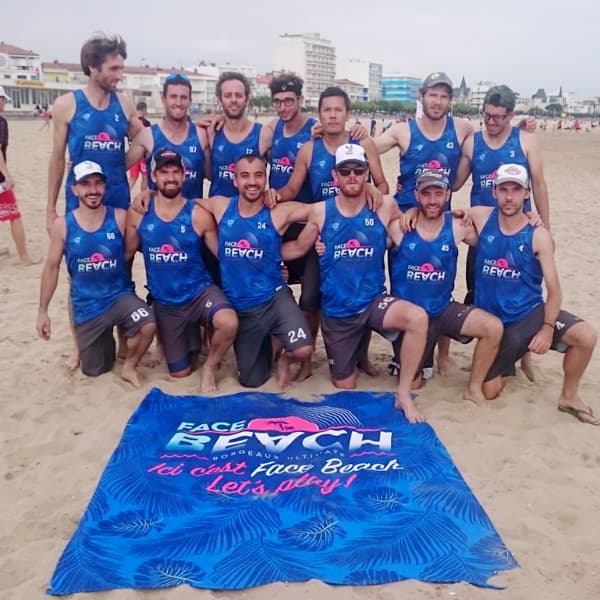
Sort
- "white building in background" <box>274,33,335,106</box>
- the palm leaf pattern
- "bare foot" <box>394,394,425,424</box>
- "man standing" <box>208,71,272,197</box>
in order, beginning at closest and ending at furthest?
the palm leaf pattern → "bare foot" <box>394,394,425,424</box> → "man standing" <box>208,71,272,197</box> → "white building in background" <box>274,33,335,106</box>

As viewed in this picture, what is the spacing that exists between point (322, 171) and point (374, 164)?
1.47 feet

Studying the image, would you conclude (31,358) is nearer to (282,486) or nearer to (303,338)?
(303,338)

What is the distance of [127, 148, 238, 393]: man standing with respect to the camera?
484 centimetres

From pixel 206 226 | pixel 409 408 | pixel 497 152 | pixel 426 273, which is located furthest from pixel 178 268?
pixel 497 152

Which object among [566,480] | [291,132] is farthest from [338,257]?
[566,480]

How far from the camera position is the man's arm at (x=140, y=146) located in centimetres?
512

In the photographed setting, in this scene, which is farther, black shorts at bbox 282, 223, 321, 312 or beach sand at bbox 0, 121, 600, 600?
black shorts at bbox 282, 223, 321, 312

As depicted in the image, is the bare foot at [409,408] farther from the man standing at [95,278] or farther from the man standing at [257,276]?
the man standing at [95,278]

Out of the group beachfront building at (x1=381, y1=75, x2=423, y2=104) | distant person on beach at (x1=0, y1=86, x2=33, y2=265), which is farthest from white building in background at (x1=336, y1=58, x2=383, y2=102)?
distant person on beach at (x1=0, y1=86, x2=33, y2=265)

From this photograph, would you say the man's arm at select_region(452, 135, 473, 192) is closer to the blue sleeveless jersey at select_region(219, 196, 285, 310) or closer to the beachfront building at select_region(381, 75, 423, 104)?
the blue sleeveless jersey at select_region(219, 196, 285, 310)

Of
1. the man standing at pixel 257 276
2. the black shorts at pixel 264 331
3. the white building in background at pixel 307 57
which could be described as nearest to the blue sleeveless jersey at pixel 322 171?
the man standing at pixel 257 276

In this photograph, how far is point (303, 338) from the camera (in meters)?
4.84

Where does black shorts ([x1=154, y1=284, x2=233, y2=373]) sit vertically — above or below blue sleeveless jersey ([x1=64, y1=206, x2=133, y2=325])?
below

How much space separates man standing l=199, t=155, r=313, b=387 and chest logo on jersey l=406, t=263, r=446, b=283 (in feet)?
2.94
